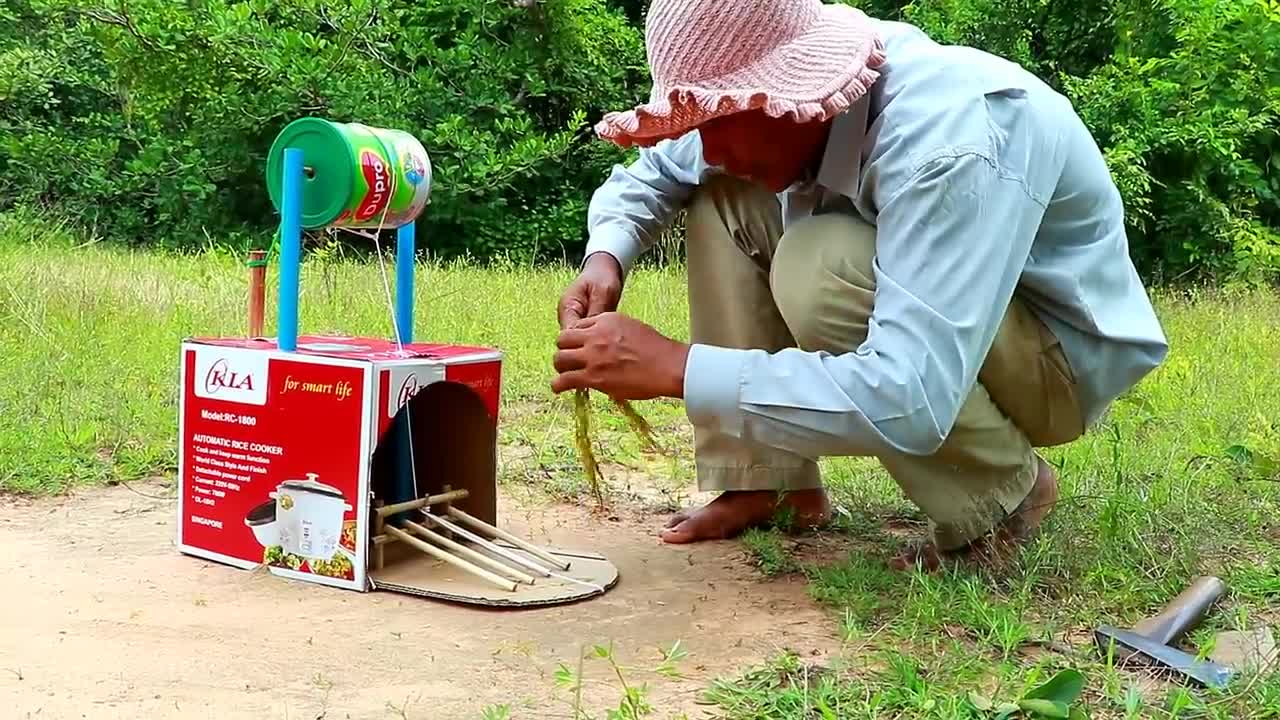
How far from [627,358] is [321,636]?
61 centimetres

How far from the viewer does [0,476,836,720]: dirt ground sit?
154 centimetres

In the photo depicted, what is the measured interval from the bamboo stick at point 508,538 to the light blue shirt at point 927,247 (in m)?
0.53

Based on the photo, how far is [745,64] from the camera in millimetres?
1666

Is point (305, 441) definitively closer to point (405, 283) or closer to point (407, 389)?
point (407, 389)

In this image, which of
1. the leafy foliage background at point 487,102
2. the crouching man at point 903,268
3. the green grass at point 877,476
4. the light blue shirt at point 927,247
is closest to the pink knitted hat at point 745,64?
the crouching man at point 903,268

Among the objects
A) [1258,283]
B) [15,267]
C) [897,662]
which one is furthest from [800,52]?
[1258,283]

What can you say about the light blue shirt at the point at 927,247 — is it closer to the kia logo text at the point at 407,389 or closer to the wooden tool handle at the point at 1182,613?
the wooden tool handle at the point at 1182,613

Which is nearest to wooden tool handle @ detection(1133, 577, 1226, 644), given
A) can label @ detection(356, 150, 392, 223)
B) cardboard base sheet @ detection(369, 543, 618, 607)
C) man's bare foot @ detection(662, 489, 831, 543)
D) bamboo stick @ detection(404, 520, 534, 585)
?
man's bare foot @ detection(662, 489, 831, 543)

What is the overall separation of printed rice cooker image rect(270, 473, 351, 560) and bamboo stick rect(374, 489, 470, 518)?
7 cm

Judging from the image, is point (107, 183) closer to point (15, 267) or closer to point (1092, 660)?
point (15, 267)

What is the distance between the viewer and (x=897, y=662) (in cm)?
158

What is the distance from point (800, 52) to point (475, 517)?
108cm

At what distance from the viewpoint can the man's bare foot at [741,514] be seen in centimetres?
238

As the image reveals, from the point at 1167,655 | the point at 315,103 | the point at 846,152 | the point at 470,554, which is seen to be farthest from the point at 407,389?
the point at 315,103
